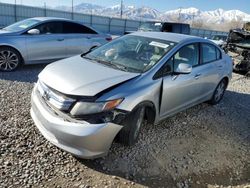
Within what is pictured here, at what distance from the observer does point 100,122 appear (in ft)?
9.95

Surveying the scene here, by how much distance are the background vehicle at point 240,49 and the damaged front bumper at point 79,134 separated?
8539 mm

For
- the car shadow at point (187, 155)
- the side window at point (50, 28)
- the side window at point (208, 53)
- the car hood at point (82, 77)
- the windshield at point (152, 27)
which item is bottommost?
the car shadow at point (187, 155)

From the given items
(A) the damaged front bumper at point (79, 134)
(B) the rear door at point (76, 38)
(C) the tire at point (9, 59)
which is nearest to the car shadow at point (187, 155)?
(A) the damaged front bumper at point (79, 134)

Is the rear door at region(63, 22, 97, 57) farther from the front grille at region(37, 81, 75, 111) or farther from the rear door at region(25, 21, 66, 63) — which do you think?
the front grille at region(37, 81, 75, 111)

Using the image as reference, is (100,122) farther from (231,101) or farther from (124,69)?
(231,101)

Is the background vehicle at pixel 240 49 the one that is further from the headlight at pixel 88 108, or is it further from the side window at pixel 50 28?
the headlight at pixel 88 108

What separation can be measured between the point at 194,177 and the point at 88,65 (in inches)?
83.1

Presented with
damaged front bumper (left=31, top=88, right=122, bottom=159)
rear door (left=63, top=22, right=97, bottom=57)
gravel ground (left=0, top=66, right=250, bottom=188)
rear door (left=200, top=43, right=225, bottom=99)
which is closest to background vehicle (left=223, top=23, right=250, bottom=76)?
rear door (left=200, top=43, right=225, bottom=99)

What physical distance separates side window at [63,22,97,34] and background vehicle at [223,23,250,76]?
5.91m

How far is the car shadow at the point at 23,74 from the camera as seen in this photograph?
6.44 m

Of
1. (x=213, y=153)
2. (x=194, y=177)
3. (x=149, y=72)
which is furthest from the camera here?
(x=213, y=153)

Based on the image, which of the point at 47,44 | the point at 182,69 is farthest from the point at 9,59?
the point at 182,69

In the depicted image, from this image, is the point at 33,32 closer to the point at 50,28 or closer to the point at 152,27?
the point at 50,28

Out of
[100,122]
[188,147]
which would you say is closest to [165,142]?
[188,147]
